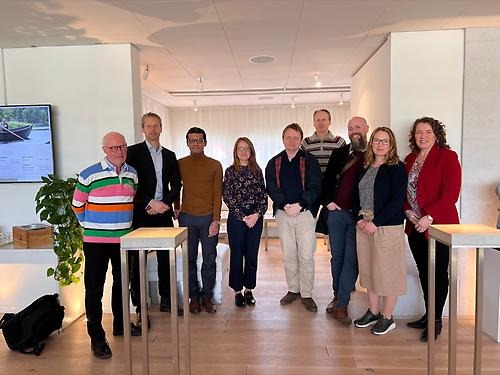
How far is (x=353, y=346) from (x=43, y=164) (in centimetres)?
282

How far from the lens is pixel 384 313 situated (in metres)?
2.87

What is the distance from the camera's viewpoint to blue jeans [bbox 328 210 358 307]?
118 inches

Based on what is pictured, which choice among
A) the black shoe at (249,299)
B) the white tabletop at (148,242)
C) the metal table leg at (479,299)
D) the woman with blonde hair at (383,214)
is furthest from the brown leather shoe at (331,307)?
the white tabletop at (148,242)

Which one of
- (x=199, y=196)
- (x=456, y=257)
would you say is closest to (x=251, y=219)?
(x=199, y=196)

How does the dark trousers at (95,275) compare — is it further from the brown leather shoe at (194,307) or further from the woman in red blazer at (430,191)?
the woman in red blazer at (430,191)

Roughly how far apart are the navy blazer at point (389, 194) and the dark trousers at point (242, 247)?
100 cm

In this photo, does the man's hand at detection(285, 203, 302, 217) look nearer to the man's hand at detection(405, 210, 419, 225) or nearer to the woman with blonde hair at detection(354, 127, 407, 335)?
the woman with blonde hair at detection(354, 127, 407, 335)

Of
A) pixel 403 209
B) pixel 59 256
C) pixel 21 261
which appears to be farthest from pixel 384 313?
pixel 21 261

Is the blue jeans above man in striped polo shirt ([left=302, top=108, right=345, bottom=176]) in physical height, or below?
below

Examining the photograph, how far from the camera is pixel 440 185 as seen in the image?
266 centimetres

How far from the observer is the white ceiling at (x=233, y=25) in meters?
2.61

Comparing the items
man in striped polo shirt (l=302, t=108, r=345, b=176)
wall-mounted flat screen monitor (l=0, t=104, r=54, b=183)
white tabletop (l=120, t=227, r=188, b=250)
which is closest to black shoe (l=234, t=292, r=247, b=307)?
man in striped polo shirt (l=302, t=108, r=345, b=176)

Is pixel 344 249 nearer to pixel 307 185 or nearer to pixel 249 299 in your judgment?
pixel 307 185

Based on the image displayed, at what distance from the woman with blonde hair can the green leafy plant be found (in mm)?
2090
